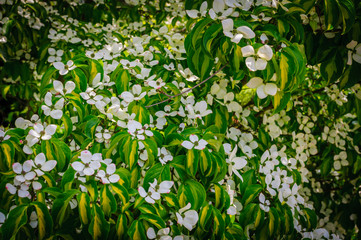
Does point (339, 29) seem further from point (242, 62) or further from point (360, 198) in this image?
point (360, 198)

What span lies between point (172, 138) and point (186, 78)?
1.26 feet

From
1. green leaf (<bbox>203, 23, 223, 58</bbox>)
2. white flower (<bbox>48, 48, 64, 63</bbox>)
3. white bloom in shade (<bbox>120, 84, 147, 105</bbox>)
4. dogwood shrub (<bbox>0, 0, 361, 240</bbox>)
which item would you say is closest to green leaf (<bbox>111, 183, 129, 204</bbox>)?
dogwood shrub (<bbox>0, 0, 361, 240</bbox>)

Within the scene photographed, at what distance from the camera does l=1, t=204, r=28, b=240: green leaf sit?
786 millimetres

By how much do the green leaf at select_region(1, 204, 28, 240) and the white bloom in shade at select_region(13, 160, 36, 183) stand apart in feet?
0.32

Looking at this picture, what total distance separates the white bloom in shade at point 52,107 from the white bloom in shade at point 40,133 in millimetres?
74

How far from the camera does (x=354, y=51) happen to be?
3.66 ft

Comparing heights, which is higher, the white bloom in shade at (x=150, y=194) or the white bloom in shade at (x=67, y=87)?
the white bloom in shade at (x=67, y=87)

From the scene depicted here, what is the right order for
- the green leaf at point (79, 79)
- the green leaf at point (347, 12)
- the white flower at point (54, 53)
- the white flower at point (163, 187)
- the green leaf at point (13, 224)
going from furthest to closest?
1. the white flower at point (54, 53)
2. the green leaf at point (79, 79)
3. the green leaf at point (347, 12)
4. the white flower at point (163, 187)
5. the green leaf at point (13, 224)

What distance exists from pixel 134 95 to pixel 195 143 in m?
0.34

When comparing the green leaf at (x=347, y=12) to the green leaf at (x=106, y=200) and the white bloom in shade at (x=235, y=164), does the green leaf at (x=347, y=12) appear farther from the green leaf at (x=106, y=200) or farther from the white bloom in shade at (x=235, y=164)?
the green leaf at (x=106, y=200)

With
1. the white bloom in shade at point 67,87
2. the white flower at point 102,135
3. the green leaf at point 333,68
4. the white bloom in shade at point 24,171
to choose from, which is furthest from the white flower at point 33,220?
the green leaf at point 333,68

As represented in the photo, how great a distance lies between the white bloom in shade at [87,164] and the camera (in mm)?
850

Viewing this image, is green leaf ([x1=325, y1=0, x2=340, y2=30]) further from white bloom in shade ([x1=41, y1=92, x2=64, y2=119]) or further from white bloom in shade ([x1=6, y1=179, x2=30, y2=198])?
white bloom in shade ([x1=6, y1=179, x2=30, y2=198])

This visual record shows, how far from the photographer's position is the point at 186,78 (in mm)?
1278
